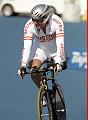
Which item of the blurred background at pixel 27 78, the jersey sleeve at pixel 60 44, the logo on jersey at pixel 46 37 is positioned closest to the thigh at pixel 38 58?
the logo on jersey at pixel 46 37

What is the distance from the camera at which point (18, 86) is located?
11055 millimetres

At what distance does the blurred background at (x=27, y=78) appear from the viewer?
9.66 metres

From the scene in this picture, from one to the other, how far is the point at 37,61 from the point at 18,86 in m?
3.92

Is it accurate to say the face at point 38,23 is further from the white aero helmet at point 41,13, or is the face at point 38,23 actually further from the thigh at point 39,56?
the thigh at point 39,56

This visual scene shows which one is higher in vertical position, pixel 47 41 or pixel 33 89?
pixel 47 41

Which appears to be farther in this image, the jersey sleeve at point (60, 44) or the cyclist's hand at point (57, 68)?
the jersey sleeve at point (60, 44)

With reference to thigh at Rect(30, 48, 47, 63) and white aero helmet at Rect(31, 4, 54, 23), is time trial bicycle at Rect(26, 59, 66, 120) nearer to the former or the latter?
thigh at Rect(30, 48, 47, 63)

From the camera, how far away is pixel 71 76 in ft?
38.4

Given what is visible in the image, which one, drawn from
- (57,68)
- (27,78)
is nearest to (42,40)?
(57,68)

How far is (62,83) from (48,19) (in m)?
4.28

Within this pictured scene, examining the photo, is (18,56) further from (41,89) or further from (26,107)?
(41,89)

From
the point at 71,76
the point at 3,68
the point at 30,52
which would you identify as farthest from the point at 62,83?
the point at 30,52

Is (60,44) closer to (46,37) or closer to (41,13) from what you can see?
(46,37)

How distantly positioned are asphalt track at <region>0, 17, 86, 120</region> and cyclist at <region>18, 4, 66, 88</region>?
6.87 feet
